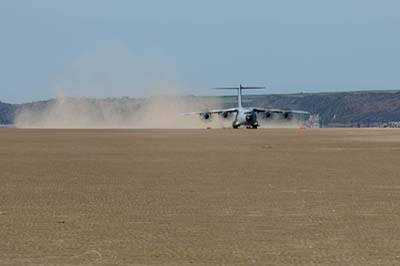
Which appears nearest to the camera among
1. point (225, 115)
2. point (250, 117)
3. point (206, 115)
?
point (250, 117)

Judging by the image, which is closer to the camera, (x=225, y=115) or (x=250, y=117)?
(x=250, y=117)

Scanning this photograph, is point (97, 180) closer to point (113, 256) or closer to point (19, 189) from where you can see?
point (19, 189)

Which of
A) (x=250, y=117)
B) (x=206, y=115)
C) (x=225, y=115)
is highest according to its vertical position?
(x=206, y=115)

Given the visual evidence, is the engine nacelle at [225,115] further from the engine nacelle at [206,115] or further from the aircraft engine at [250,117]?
the aircraft engine at [250,117]

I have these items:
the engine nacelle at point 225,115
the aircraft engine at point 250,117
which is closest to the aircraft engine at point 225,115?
the engine nacelle at point 225,115

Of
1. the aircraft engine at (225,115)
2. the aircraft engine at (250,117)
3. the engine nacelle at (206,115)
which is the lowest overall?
the aircraft engine at (250,117)

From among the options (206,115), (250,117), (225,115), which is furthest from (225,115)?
(250,117)

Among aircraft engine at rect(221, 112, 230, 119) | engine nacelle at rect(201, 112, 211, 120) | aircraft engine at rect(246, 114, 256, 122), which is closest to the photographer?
aircraft engine at rect(246, 114, 256, 122)

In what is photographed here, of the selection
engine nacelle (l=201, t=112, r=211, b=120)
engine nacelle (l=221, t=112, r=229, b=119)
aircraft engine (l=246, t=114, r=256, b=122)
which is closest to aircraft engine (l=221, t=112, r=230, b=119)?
engine nacelle (l=221, t=112, r=229, b=119)

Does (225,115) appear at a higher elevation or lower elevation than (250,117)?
higher

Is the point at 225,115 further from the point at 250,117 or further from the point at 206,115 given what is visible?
the point at 250,117

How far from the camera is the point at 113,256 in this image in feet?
34.7

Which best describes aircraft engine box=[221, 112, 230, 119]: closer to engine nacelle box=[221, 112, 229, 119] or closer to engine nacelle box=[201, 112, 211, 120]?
engine nacelle box=[221, 112, 229, 119]

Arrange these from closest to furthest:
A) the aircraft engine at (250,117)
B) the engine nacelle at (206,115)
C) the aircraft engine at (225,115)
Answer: the aircraft engine at (250,117), the aircraft engine at (225,115), the engine nacelle at (206,115)
